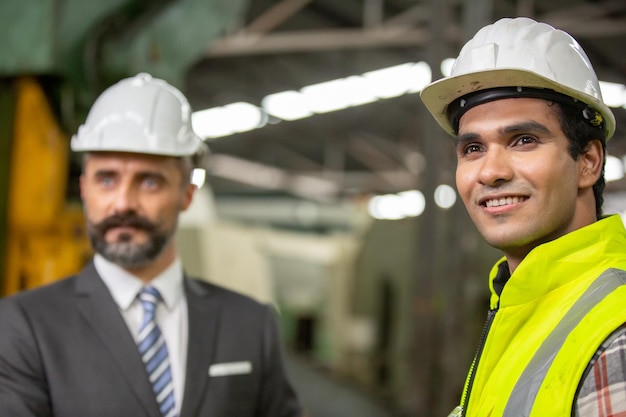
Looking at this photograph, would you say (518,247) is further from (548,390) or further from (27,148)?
(27,148)

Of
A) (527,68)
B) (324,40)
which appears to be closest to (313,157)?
(324,40)

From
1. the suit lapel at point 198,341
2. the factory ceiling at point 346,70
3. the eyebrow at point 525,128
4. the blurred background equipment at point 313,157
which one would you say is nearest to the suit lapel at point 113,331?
the suit lapel at point 198,341

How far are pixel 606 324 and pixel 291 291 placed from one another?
10.3 m

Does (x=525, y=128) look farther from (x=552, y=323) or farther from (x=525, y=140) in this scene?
(x=552, y=323)

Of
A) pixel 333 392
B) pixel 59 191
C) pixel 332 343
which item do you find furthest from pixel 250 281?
pixel 59 191

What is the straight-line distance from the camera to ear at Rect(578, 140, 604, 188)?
1.39 metres

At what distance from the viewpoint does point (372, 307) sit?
7.86m

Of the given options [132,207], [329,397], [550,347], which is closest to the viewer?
[550,347]

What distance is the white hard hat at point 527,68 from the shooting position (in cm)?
136

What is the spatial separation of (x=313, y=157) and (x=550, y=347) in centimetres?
1600

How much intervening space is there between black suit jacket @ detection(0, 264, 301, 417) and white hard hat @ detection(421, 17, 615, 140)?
1061 millimetres

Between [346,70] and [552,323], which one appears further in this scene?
[346,70]

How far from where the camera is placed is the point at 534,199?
1.33 m

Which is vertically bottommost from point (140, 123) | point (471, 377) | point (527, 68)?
point (471, 377)
